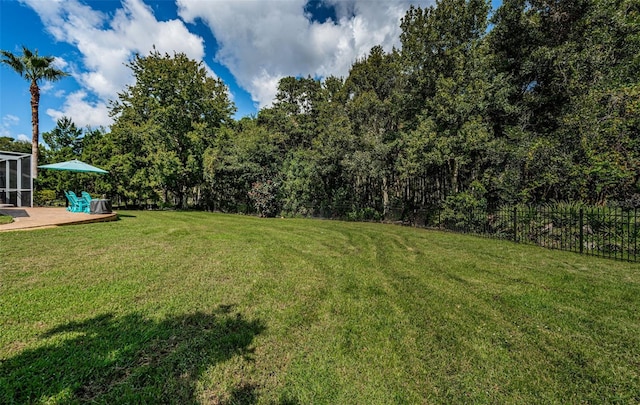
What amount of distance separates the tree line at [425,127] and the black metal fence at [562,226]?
0.79m

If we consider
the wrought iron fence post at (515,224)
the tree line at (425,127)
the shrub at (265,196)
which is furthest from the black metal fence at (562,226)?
the shrub at (265,196)

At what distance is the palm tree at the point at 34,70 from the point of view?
608 inches

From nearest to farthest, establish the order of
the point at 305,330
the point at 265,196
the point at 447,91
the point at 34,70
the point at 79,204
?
the point at 305,330
the point at 79,204
the point at 447,91
the point at 265,196
the point at 34,70

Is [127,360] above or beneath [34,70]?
beneath

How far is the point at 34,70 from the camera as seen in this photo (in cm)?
1582

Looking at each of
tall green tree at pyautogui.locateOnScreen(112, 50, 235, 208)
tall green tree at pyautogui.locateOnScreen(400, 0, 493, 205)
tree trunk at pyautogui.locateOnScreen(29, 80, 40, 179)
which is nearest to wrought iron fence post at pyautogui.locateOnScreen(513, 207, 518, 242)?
tall green tree at pyautogui.locateOnScreen(400, 0, 493, 205)

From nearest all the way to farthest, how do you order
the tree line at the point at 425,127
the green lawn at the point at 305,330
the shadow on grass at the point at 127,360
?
the shadow on grass at the point at 127,360 → the green lawn at the point at 305,330 → the tree line at the point at 425,127

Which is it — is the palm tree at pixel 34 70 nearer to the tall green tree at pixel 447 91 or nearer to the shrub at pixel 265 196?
the shrub at pixel 265 196

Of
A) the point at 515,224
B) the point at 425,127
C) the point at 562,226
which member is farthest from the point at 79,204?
the point at 562,226

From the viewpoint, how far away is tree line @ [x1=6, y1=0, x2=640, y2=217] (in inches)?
348

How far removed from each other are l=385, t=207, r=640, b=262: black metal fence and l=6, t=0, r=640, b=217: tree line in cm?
79

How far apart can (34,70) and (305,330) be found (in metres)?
23.6

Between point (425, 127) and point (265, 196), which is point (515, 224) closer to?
point (425, 127)

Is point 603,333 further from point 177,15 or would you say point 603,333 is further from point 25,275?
point 177,15
